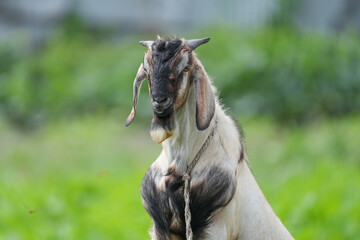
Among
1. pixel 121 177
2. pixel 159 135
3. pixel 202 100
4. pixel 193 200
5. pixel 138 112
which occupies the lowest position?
pixel 138 112

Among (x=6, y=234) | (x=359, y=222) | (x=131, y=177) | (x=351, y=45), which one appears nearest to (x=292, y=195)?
(x=359, y=222)

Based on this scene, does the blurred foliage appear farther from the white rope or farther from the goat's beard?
the goat's beard

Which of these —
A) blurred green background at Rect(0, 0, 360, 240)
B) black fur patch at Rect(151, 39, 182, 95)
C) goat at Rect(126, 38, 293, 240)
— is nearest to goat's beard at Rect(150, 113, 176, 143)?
goat at Rect(126, 38, 293, 240)

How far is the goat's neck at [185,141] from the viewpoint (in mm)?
A: 1980

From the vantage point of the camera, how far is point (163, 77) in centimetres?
181

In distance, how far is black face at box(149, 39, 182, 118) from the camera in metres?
1.79

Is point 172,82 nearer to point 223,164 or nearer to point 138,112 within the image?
point 223,164

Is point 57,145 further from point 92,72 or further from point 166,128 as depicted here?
point 166,128

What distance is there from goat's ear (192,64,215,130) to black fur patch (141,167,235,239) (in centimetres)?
20

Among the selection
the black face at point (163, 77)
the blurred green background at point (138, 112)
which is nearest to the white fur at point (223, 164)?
the black face at point (163, 77)

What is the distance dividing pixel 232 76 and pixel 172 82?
6.93 meters

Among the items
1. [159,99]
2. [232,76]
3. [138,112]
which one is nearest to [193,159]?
[159,99]

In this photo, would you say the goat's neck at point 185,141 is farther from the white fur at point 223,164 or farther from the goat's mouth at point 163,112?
the goat's mouth at point 163,112

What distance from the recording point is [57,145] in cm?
745
